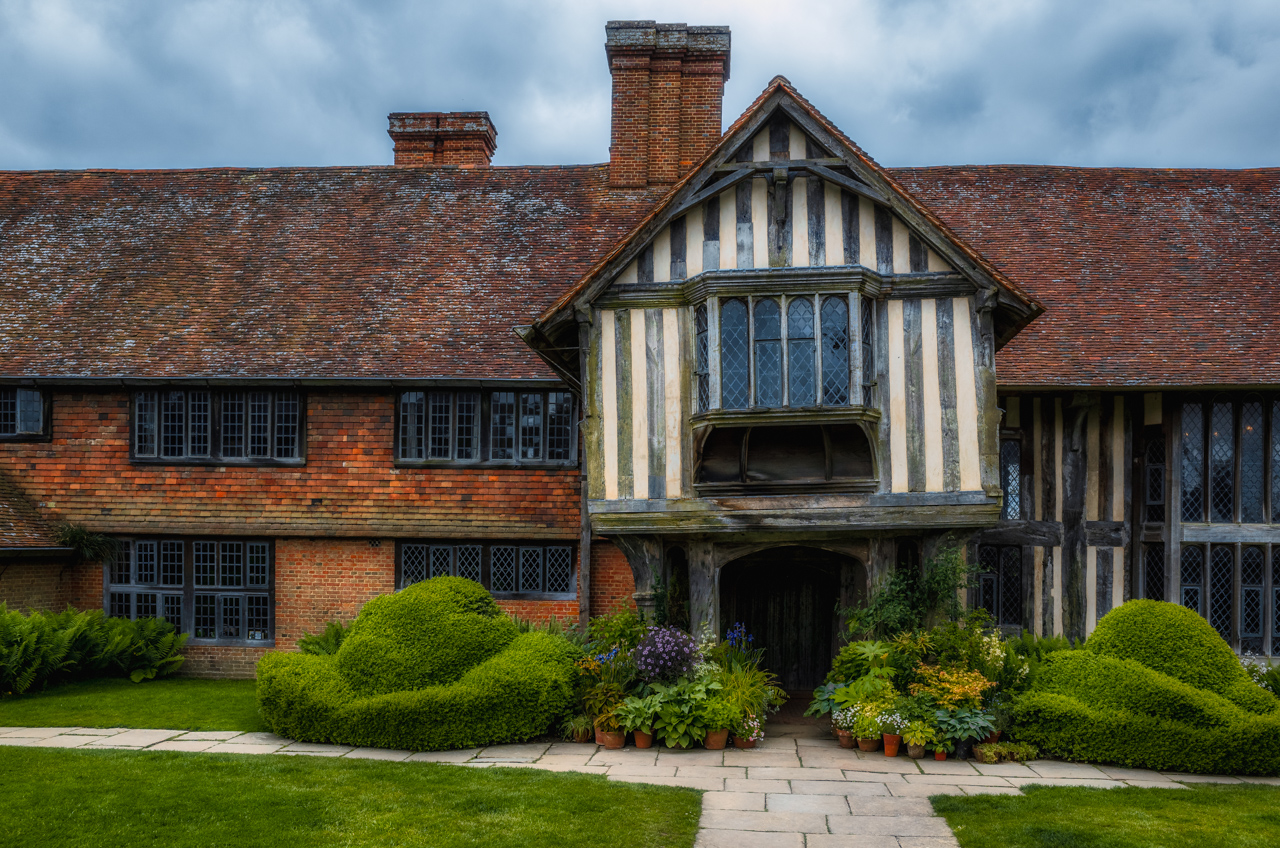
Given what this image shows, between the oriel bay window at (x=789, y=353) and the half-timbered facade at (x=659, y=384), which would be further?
the half-timbered facade at (x=659, y=384)

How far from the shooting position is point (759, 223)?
10266mm

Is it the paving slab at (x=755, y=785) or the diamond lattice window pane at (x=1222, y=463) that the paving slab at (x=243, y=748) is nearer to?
the paving slab at (x=755, y=785)

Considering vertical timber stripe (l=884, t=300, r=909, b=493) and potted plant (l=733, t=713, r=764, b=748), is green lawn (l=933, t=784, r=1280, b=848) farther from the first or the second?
vertical timber stripe (l=884, t=300, r=909, b=493)

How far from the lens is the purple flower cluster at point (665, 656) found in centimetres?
938

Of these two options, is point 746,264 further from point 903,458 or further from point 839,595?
point 839,595

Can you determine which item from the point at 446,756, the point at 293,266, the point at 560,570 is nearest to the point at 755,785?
the point at 446,756

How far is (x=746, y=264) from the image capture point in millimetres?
10180

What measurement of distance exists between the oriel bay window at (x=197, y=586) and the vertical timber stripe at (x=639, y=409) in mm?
6315

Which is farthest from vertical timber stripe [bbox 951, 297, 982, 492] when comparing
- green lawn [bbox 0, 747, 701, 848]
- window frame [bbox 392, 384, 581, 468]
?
window frame [bbox 392, 384, 581, 468]

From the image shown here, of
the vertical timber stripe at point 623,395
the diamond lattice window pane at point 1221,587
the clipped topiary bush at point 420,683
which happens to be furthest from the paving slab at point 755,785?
the diamond lattice window pane at point 1221,587

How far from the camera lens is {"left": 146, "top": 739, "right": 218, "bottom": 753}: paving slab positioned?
880cm

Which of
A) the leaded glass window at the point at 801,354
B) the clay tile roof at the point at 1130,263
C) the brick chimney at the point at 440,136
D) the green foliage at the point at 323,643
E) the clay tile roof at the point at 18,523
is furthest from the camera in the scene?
the brick chimney at the point at 440,136

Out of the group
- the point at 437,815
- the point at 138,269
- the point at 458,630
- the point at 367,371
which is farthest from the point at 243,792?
the point at 138,269

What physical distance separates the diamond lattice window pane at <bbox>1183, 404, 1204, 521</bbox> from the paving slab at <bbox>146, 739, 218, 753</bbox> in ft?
38.7
